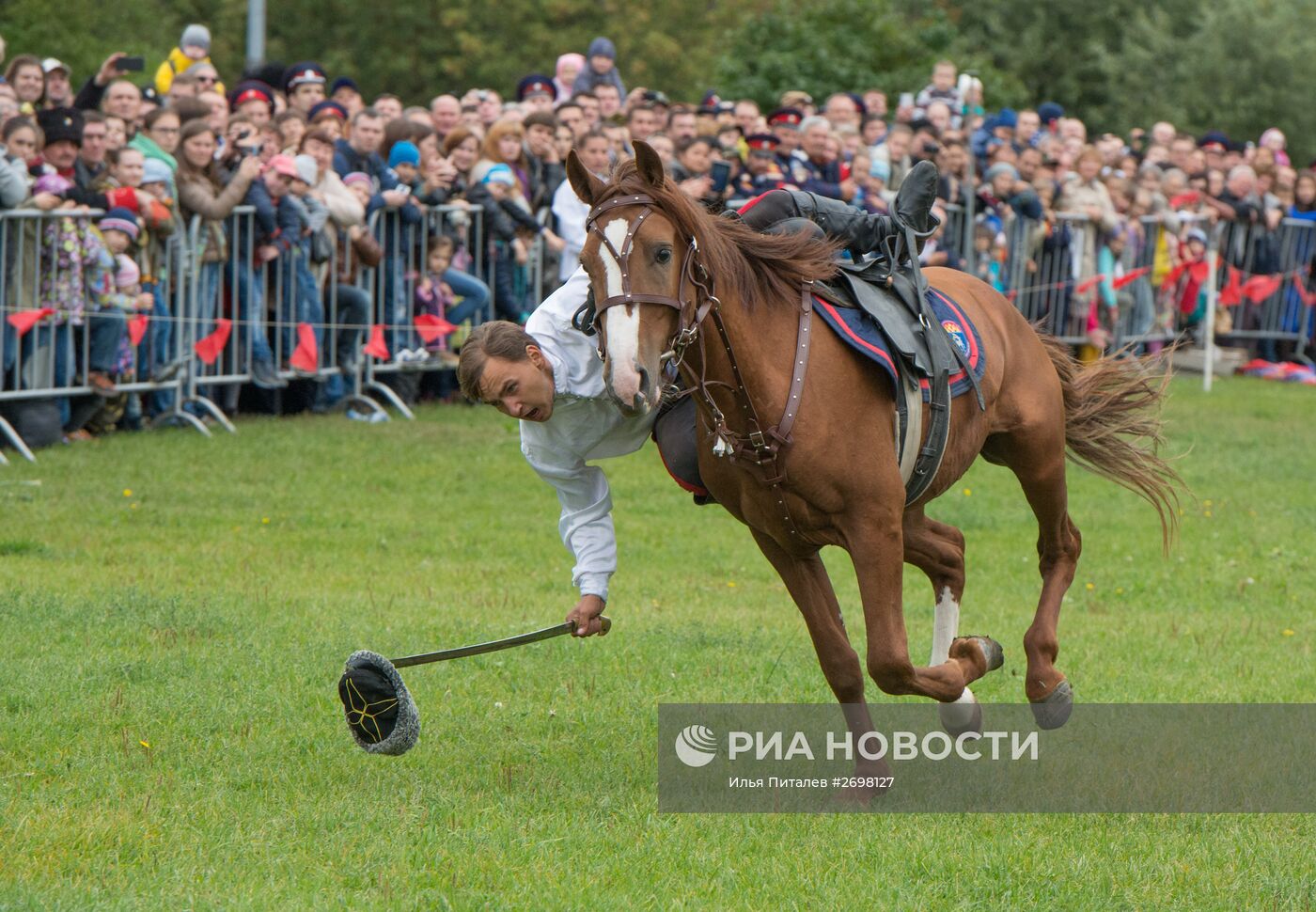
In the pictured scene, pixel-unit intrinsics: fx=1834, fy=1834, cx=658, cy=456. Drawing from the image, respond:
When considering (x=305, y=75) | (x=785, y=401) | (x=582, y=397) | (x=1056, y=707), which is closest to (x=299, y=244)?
(x=305, y=75)

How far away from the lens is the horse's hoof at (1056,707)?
6992 millimetres

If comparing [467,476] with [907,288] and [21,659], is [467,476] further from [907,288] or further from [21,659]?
[907,288]

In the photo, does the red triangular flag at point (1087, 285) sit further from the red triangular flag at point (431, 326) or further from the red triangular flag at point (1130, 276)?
the red triangular flag at point (431, 326)

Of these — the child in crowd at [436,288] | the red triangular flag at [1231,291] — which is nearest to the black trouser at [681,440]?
the child in crowd at [436,288]

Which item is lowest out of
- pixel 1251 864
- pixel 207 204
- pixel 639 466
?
pixel 639 466

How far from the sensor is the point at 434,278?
598 inches

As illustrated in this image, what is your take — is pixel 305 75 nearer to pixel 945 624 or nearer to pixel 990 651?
pixel 945 624

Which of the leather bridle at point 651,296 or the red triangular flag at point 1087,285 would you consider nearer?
the leather bridle at point 651,296

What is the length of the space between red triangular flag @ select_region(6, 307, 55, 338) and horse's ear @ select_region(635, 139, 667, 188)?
7474 mm

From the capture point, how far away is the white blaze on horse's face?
16.4ft

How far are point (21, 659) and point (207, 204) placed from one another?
6.22 metres

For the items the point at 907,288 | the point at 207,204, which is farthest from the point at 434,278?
the point at 907,288

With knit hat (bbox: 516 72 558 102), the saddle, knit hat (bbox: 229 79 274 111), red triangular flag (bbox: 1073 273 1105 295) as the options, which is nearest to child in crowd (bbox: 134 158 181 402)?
knit hat (bbox: 229 79 274 111)

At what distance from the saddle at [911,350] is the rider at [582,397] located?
12.0 inches
